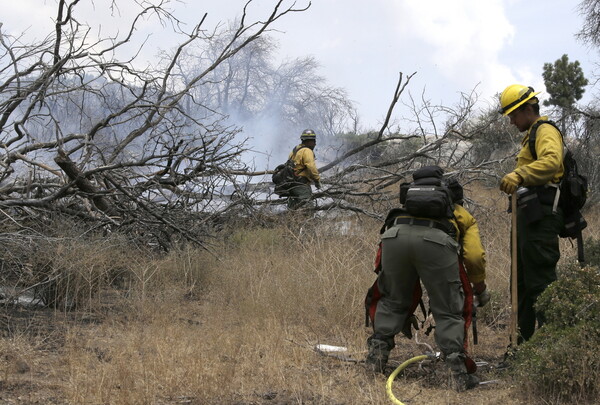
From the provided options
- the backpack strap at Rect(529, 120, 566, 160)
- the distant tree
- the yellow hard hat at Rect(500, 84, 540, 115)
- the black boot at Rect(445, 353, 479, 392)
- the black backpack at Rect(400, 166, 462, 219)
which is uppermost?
the distant tree

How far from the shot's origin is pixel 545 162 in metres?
4.44

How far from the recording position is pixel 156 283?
22.8ft

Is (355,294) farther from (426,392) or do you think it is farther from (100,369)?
(100,369)

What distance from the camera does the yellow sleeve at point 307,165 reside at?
31.9 feet

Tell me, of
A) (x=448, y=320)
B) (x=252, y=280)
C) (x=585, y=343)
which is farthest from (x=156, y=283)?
(x=585, y=343)

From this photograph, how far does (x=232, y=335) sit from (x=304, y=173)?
4.82 meters

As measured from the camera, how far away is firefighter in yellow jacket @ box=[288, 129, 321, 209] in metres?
9.73

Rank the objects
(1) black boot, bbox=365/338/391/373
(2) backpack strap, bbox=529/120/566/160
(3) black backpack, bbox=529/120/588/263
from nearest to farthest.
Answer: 1. (1) black boot, bbox=365/338/391/373
2. (3) black backpack, bbox=529/120/588/263
3. (2) backpack strap, bbox=529/120/566/160

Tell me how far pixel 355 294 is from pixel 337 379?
1.62 m

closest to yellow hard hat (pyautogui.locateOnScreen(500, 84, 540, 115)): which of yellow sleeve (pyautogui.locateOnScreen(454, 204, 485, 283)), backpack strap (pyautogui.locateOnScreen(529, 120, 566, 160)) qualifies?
backpack strap (pyautogui.locateOnScreen(529, 120, 566, 160))

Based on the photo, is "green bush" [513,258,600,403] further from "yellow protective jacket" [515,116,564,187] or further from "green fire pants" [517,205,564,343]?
"yellow protective jacket" [515,116,564,187]

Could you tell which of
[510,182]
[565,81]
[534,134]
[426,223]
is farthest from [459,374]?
[565,81]

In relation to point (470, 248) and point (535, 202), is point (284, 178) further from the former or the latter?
point (470, 248)

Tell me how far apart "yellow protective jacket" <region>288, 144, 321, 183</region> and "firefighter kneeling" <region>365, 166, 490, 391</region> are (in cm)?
526
